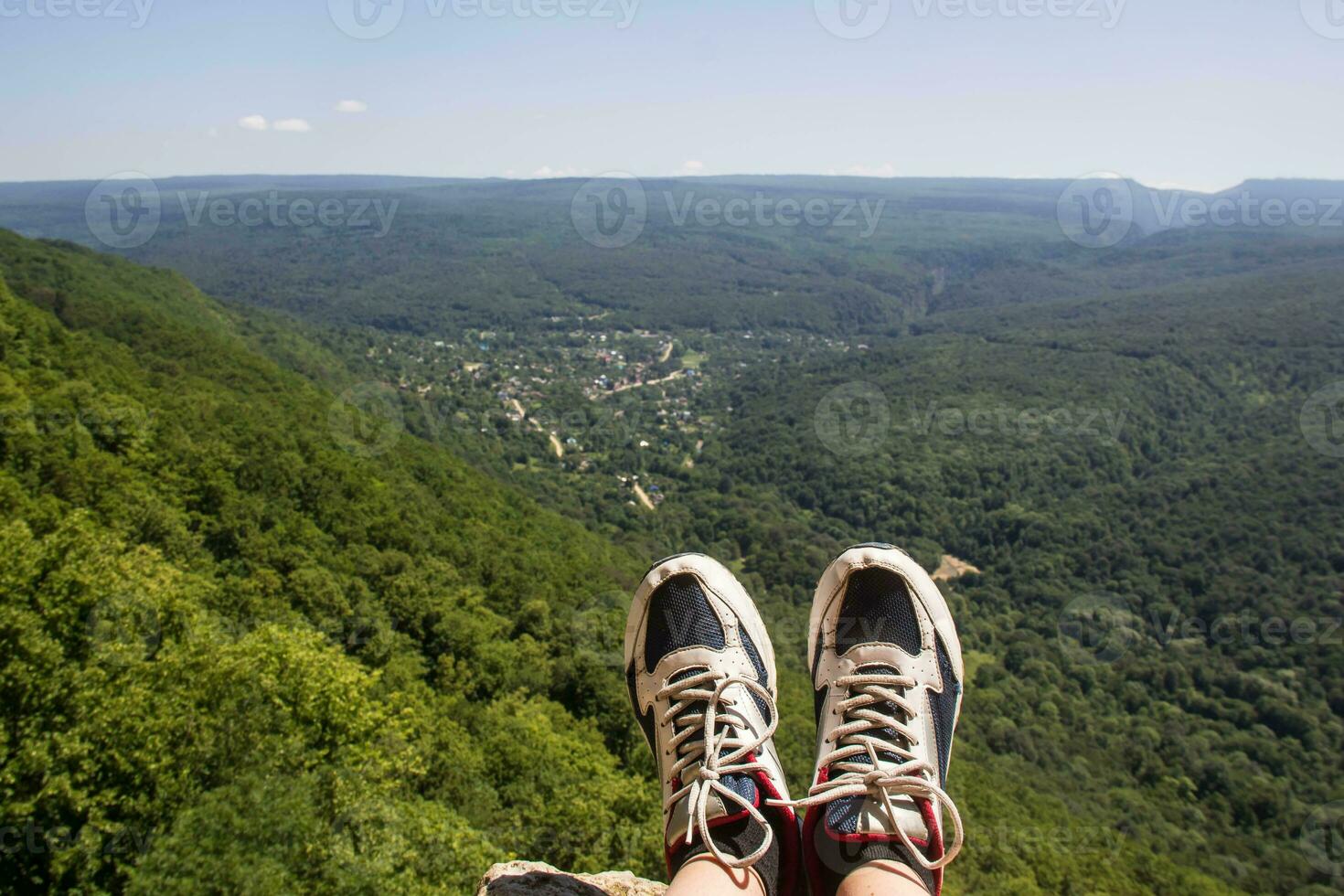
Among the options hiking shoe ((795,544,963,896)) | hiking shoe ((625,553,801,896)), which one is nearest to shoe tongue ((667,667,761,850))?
hiking shoe ((625,553,801,896))

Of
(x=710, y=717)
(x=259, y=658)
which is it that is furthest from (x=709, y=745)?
(x=259, y=658)

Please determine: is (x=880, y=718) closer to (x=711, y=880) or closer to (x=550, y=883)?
(x=711, y=880)

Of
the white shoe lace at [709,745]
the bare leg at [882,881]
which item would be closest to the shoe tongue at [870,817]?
the bare leg at [882,881]

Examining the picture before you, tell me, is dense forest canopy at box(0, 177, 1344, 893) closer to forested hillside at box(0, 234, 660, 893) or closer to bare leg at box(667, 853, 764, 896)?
forested hillside at box(0, 234, 660, 893)

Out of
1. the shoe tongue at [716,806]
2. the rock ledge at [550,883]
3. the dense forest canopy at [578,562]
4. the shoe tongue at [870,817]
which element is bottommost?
the dense forest canopy at [578,562]

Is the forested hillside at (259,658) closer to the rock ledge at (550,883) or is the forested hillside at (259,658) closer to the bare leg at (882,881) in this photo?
the rock ledge at (550,883)

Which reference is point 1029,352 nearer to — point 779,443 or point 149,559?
point 779,443
